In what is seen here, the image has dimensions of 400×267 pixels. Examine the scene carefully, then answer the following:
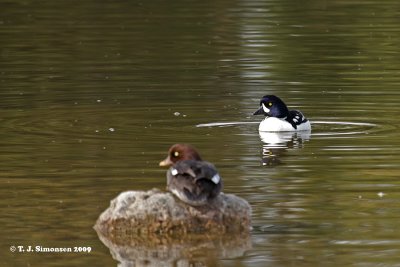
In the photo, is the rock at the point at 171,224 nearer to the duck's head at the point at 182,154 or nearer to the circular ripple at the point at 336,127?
the duck's head at the point at 182,154

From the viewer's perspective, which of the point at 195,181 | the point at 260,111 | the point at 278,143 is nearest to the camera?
the point at 195,181

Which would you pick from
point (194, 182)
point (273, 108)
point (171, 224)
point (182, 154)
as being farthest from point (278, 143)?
point (194, 182)

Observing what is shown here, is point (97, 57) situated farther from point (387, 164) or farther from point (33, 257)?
point (33, 257)

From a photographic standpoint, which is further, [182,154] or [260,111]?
[260,111]

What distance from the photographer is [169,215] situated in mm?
12102

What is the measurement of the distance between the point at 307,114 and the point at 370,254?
8607 millimetres

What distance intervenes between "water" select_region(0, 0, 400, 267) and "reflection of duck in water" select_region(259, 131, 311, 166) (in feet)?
0.17

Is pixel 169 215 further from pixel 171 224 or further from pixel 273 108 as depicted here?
pixel 273 108

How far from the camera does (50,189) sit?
14.4 metres

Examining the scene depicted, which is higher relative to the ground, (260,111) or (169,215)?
(260,111)

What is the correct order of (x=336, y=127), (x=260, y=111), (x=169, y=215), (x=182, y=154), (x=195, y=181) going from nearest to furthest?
(x=195, y=181) < (x=169, y=215) < (x=182, y=154) < (x=336, y=127) < (x=260, y=111)

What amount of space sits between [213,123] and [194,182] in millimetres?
7199

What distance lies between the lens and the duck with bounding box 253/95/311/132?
1855 cm

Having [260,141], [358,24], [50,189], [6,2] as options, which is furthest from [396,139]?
[6,2]
